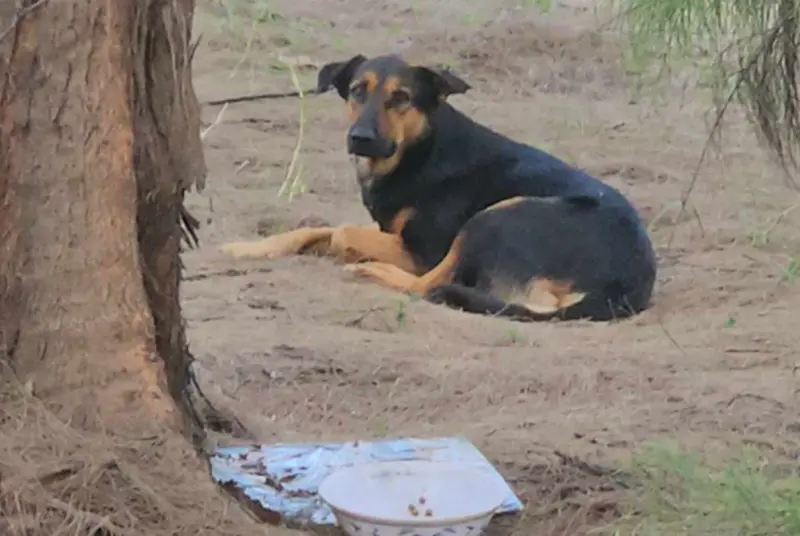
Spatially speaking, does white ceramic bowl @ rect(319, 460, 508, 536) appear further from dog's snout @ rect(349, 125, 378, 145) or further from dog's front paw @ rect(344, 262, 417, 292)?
dog's snout @ rect(349, 125, 378, 145)

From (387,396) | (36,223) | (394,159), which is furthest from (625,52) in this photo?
(394,159)

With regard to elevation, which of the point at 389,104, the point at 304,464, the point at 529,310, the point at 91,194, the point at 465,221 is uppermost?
the point at 91,194

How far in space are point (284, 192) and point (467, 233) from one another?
1728mm

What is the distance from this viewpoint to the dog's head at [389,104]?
5.75 meters

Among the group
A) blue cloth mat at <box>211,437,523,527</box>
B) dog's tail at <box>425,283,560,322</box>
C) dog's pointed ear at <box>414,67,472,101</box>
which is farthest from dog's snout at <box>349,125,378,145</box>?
blue cloth mat at <box>211,437,523,527</box>

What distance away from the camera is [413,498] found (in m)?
2.86

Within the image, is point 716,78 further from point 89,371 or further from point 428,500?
point 89,371

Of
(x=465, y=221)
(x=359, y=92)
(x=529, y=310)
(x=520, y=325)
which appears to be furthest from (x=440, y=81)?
(x=520, y=325)

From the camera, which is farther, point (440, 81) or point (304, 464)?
point (440, 81)

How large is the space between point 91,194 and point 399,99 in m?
3.42

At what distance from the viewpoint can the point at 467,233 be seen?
18.4 ft

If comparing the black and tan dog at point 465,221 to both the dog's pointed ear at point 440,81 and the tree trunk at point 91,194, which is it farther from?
the tree trunk at point 91,194

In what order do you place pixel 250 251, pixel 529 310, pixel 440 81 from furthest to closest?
1. pixel 440 81
2. pixel 250 251
3. pixel 529 310

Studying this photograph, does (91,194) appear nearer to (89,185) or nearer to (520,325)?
(89,185)
